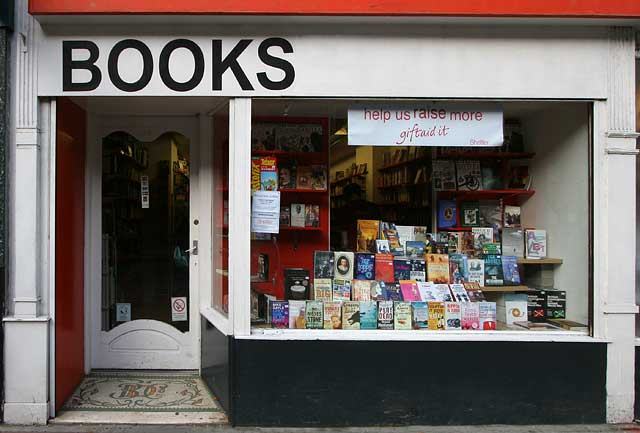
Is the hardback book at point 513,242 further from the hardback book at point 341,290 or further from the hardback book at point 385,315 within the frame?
the hardback book at point 341,290

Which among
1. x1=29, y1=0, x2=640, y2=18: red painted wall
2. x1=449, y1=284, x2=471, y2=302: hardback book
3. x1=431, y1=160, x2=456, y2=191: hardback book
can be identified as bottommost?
x1=449, y1=284, x2=471, y2=302: hardback book

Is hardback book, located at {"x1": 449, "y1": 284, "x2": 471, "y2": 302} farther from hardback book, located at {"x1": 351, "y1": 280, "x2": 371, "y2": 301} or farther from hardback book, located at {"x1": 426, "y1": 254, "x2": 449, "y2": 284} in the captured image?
hardback book, located at {"x1": 351, "y1": 280, "x2": 371, "y2": 301}

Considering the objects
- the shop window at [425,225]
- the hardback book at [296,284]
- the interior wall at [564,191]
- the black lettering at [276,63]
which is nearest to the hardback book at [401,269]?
the shop window at [425,225]

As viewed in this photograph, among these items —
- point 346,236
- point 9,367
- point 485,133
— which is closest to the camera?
point 9,367

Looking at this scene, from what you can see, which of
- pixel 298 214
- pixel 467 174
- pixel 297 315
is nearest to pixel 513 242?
pixel 467 174

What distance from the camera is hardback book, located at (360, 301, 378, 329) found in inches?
180

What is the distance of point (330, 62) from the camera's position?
429cm

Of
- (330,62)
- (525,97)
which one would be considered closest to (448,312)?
(525,97)

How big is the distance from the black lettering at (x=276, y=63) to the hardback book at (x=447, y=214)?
84.8 inches

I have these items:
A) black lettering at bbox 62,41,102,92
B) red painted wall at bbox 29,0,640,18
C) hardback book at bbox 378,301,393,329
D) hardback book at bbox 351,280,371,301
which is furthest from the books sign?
black lettering at bbox 62,41,102,92

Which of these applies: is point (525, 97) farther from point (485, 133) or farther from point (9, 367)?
point (9, 367)

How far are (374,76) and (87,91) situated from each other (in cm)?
229

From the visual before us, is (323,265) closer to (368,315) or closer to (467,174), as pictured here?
(368,315)

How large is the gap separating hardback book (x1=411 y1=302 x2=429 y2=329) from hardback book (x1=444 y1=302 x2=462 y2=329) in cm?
16
